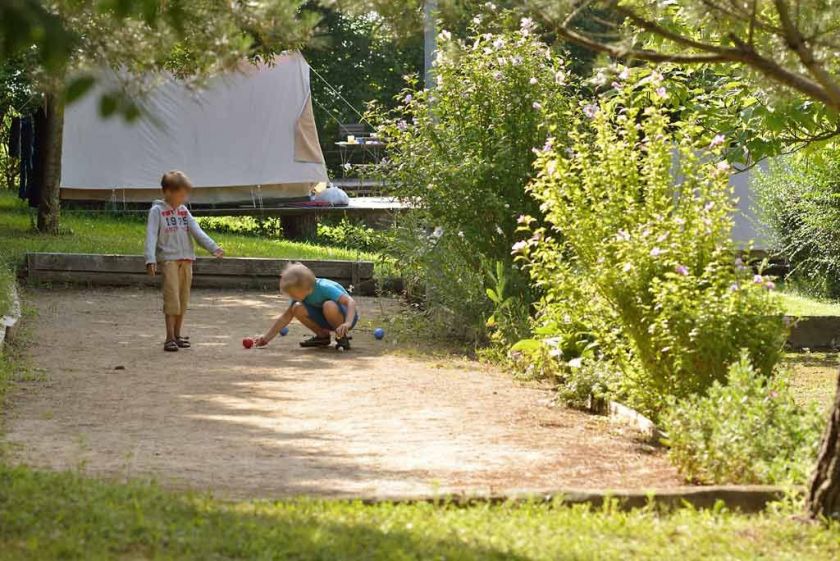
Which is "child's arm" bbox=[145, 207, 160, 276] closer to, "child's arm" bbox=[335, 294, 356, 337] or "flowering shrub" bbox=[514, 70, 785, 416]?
"child's arm" bbox=[335, 294, 356, 337]

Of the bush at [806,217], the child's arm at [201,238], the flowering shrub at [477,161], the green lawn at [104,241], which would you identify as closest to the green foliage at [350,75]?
the green lawn at [104,241]

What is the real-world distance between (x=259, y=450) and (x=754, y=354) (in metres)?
2.85

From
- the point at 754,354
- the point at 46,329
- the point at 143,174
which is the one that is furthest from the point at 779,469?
the point at 143,174

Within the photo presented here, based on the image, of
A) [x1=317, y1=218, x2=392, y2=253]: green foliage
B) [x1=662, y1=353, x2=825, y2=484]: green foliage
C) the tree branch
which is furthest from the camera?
[x1=317, y1=218, x2=392, y2=253]: green foliage

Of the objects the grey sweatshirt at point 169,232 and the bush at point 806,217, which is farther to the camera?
the bush at point 806,217

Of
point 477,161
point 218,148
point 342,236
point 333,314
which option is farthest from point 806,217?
point 218,148

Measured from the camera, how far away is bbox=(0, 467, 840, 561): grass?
4461mm

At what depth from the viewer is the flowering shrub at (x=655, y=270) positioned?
7.39 m

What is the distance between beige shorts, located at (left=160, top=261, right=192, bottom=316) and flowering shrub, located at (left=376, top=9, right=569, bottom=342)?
7.32 ft

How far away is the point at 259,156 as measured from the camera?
83.0 ft

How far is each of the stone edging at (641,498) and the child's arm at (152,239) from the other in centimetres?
619

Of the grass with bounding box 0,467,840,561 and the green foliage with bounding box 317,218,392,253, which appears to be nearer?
the grass with bounding box 0,467,840,561

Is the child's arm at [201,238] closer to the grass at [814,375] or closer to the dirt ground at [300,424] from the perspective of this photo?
the dirt ground at [300,424]

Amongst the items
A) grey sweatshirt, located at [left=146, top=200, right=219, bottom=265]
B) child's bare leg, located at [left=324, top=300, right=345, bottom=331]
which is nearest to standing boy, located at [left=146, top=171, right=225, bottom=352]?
grey sweatshirt, located at [left=146, top=200, right=219, bottom=265]
